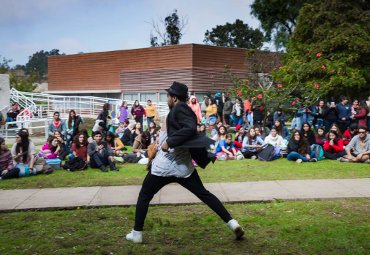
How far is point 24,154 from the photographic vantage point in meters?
9.94

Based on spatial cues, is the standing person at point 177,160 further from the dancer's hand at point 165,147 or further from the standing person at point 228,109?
the standing person at point 228,109

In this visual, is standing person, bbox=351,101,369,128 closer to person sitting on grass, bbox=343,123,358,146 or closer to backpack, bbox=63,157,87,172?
person sitting on grass, bbox=343,123,358,146

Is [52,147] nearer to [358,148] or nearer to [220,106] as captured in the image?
[358,148]

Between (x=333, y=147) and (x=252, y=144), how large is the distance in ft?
7.00

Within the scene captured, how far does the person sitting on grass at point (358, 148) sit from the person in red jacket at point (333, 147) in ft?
1.03

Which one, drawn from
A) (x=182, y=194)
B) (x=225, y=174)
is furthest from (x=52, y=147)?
(x=182, y=194)

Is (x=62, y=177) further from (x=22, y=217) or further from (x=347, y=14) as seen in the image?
(x=347, y=14)

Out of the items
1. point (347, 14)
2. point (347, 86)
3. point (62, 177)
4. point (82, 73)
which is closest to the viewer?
point (62, 177)

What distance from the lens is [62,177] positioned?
31.3ft

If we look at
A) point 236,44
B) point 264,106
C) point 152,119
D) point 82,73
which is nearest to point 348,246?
point 264,106

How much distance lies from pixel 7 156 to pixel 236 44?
51.8 m

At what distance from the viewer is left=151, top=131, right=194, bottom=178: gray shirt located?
473 cm

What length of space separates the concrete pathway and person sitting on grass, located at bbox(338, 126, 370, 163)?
253 centimetres

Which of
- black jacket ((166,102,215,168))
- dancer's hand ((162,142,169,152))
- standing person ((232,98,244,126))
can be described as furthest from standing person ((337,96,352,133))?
dancer's hand ((162,142,169,152))
